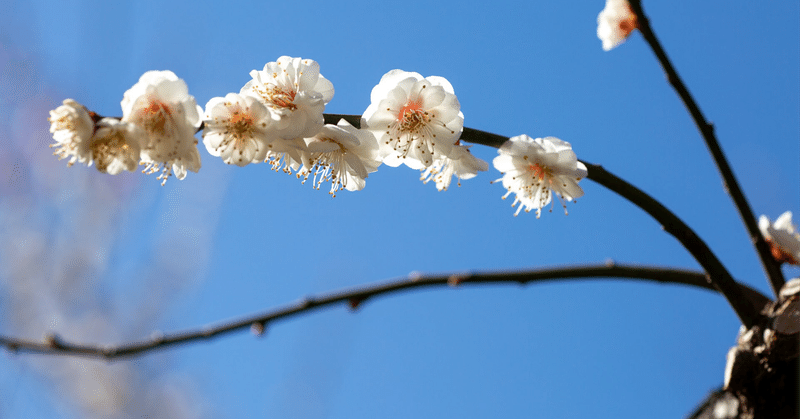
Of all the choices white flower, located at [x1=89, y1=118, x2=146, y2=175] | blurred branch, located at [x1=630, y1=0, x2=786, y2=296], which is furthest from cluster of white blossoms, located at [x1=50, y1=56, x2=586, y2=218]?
blurred branch, located at [x1=630, y1=0, x2=786, y2=296]

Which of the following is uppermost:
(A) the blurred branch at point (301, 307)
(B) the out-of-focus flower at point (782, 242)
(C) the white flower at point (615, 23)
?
(C) the white flower at point (615, 23)

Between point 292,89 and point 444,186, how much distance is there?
14.4 inches

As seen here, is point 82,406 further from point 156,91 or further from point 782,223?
point 782,223

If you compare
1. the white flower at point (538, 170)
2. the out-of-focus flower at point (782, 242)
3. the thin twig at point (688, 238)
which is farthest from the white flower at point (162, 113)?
the out-of-focus flower at point (782, 242)

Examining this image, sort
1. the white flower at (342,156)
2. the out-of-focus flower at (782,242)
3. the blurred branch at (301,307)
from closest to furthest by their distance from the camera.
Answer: the blurred branch at (301,307)
the white flower at (342,156)
the out-of-focus flower at (782,242)

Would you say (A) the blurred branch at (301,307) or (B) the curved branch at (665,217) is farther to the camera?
(B) the curved branch at (665,217)

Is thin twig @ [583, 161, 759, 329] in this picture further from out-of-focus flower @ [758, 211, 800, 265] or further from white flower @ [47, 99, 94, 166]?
white flower @ [47, 99, 94, 166]

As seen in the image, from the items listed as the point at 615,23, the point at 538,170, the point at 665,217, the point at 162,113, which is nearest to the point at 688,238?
the point at 665,217

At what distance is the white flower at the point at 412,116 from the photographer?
111cm

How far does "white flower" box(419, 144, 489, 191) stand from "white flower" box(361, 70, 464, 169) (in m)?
0.03

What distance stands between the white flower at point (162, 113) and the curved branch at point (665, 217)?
25cm

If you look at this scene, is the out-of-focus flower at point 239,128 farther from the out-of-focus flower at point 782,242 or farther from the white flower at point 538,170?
the out-of-focus flower at point 782,242

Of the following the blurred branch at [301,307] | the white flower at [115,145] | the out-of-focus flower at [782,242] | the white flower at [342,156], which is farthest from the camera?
the out-of-focus flower at [782,242]

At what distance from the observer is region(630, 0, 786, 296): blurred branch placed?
92cm
